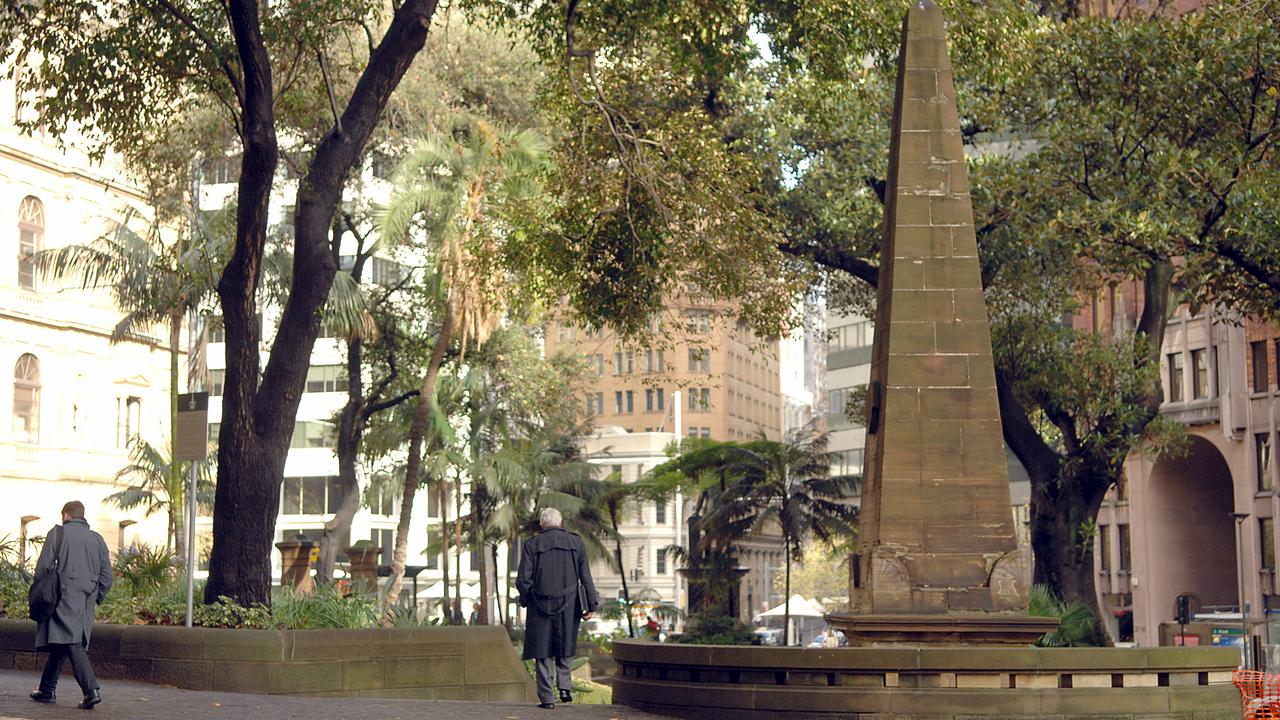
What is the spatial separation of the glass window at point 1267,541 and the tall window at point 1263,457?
1.06 meters

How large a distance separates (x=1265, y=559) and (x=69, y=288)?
3763 cm

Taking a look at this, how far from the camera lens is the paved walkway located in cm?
1302

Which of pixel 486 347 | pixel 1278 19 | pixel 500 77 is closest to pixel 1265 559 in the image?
pixel 486 347

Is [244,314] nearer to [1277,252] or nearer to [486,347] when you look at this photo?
[1277,252]

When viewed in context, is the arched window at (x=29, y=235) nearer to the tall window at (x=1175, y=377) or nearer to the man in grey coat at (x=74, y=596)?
the tall window at (x=1175, y=377)

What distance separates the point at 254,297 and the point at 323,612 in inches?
127

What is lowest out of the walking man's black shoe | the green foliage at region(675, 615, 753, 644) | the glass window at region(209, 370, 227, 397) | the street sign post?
the green foliage at region(675, 615, 753, 644)

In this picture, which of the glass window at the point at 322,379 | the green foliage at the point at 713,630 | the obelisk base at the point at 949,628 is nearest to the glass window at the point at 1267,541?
the green foliage at the point at 713,630

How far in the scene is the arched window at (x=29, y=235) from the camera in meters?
52.3

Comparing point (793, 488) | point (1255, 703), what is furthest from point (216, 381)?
point (1255, 703)

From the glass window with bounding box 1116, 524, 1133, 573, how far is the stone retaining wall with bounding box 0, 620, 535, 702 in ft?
167

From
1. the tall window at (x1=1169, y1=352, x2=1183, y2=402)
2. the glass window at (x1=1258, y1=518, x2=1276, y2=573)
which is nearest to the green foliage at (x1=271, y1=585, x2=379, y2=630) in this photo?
the glass window at (x1=1258, y1=518, x2=1276, y2=573)

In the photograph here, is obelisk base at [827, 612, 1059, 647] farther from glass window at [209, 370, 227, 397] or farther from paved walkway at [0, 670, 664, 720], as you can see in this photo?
glass window at [209, 370, 227, 397]

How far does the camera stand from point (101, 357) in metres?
55.8
